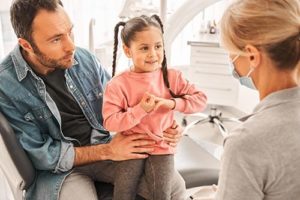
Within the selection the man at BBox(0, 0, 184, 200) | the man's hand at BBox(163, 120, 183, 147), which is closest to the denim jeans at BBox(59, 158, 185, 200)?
the man at BBox(0, 0, 184, 200)

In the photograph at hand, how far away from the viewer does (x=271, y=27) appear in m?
0.82

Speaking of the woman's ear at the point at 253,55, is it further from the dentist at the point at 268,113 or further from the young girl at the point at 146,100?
the young girl at the point at 146,100

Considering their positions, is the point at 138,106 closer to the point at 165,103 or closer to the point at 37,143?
the point at 165,103

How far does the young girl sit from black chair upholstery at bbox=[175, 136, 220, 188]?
30cm

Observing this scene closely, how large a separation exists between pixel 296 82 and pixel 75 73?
91 centimetres

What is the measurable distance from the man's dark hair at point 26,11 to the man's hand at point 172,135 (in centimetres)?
62

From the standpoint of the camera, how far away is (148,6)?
1.91m

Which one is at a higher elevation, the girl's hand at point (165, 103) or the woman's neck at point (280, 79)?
the woman's neck at point (280, 79)

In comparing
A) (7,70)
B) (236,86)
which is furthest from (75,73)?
(236,86)

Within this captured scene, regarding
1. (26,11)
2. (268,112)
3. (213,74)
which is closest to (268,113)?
(268,112)

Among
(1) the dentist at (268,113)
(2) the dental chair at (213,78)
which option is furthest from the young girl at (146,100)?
(2) the dental chair at (213,78)

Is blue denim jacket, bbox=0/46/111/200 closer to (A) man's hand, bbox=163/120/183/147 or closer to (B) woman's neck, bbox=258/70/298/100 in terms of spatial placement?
(A) man's hand, bbox=163/120/183/147

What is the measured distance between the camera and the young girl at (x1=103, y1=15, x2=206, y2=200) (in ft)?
3.89

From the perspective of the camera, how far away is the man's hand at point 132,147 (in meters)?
1.24
